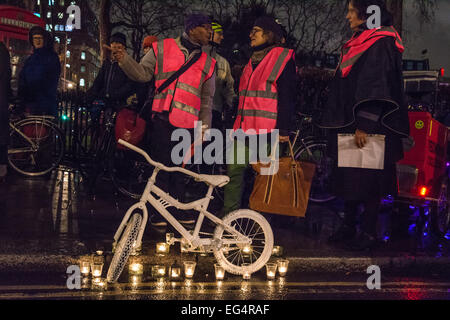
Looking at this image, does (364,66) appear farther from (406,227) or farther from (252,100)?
(406,227)

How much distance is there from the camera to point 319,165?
318 inches

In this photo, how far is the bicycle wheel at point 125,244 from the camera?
14.5 ft

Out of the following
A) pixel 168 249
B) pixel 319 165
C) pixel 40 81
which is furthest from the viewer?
pixel 40 81

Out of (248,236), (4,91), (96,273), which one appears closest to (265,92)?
(248,236)

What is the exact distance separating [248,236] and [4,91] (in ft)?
15.3


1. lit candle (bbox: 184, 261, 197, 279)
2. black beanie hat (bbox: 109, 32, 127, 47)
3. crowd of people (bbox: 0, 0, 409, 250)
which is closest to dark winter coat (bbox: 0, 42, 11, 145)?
black beanie hat (bbox: 109, 32, 127, 47)

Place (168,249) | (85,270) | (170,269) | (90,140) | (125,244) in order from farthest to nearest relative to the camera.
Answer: (90,140) → (168,249) → (170,269) → (85,270) → (125,244)

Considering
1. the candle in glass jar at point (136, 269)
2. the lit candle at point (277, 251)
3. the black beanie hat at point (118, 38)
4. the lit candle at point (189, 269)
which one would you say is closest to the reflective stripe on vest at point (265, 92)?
the lit candle at point (277, 251)

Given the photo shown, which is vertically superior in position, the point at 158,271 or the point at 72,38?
the point at 72,38

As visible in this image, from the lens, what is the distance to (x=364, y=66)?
532 cm

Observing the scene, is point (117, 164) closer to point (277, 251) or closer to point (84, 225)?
point (84, 225)

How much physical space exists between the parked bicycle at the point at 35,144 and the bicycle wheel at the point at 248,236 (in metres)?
5.16

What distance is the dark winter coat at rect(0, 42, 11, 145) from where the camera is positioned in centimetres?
767
